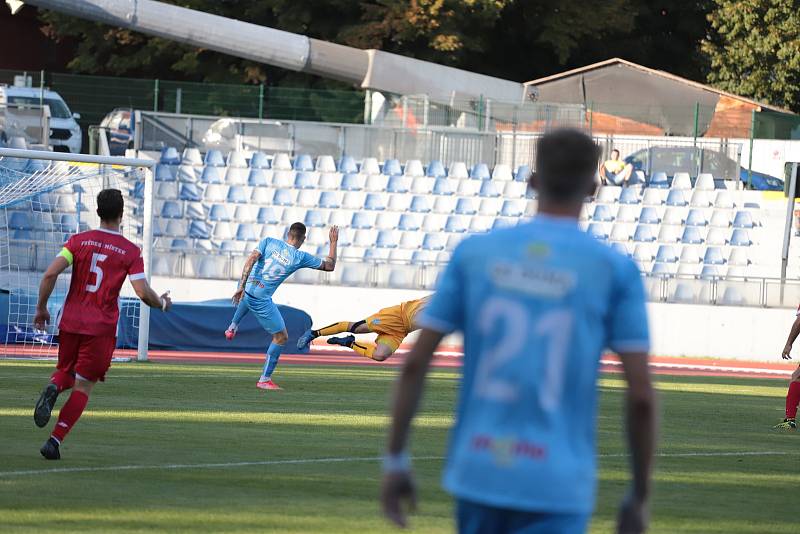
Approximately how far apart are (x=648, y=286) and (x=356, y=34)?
19.9 meters

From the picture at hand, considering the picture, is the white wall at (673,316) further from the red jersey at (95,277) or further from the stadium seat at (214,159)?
the red jersey at (95,277)

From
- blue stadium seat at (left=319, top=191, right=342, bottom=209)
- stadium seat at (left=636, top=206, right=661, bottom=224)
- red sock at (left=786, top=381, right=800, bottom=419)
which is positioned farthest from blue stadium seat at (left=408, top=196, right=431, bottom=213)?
red sock at (left=786, top=381, right=800, bottom=419)

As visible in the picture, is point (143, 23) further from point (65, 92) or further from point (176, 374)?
point (176, 374)

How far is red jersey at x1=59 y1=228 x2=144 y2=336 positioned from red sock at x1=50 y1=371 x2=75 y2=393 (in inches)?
13.8

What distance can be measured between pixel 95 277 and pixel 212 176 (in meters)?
23.3

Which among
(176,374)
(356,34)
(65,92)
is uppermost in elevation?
(356,34)

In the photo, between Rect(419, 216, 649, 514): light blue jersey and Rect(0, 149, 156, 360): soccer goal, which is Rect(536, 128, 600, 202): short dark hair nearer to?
Rect(419, 216, 649, 514): light blue jersey

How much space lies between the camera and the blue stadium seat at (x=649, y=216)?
31.9 metres

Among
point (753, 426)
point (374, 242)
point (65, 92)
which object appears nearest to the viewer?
point (753, 426)

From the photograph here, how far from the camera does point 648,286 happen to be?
2853 centimetres

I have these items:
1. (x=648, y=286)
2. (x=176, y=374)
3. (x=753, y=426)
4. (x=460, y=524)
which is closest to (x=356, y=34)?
(x=648, y=286)

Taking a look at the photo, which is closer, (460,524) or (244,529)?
(460,524)

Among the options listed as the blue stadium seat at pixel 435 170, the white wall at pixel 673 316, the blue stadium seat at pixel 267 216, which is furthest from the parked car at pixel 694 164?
the blue stadium seat at pixel 267 216

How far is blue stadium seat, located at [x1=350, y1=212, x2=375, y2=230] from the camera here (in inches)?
1267
